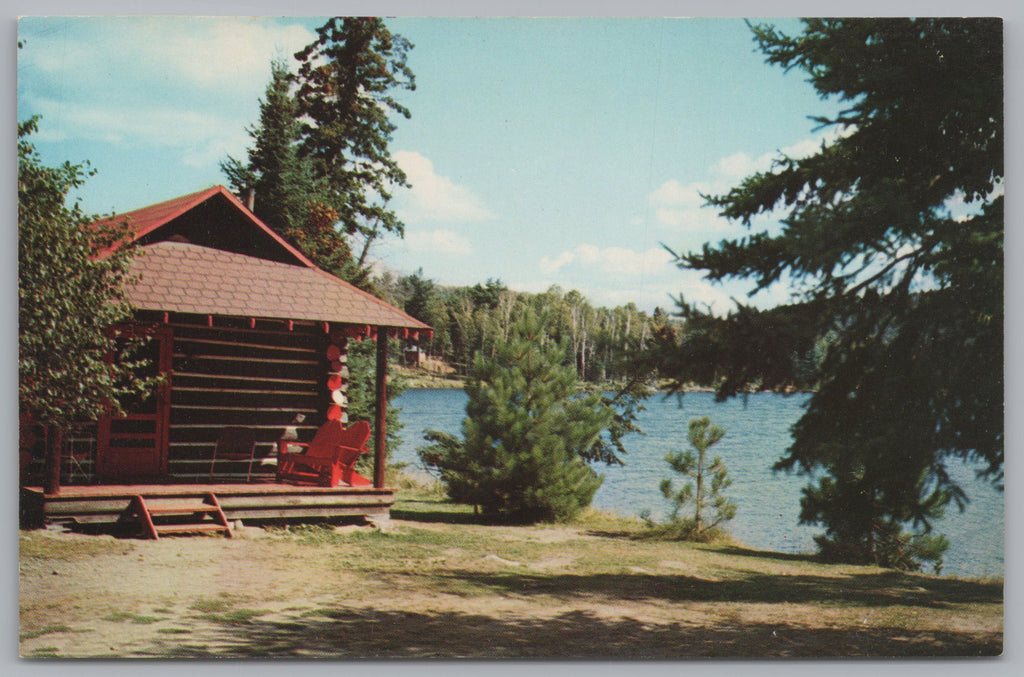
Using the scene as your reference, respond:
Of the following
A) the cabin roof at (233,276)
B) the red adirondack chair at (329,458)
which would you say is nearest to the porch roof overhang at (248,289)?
the cabin roof at (233,276)

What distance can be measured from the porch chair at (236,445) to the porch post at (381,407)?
1255mm

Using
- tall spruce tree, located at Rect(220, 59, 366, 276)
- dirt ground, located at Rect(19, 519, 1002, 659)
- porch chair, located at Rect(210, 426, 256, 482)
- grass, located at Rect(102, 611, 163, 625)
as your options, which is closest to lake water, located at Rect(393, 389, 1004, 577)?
dirt ground, located at Rect(19, 519, 1002, 659)

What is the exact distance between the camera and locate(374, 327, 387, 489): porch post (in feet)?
21.1

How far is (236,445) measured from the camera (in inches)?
288

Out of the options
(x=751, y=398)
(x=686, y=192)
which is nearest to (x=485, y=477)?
(x=751, y=398)

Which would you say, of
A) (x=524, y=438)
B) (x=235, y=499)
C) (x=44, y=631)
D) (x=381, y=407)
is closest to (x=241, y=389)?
(x=235, y=499)

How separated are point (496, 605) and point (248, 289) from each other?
124 inches

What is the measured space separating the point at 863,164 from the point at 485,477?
3583mm

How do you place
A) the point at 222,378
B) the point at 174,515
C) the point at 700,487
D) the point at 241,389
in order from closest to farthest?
the point at 700,487, the point at 174,515, the point at 222,378, the point at 241,389

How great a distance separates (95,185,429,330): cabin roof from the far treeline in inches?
7.3

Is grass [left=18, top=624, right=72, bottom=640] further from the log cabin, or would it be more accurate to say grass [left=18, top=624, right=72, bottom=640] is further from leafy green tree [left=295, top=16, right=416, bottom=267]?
leafy green tree [left=295, top=16, right=416, bottom=267]

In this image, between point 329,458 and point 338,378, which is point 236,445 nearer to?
point 329,458

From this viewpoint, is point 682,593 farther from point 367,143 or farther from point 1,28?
point 1,28

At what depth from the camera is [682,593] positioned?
5.63 m
